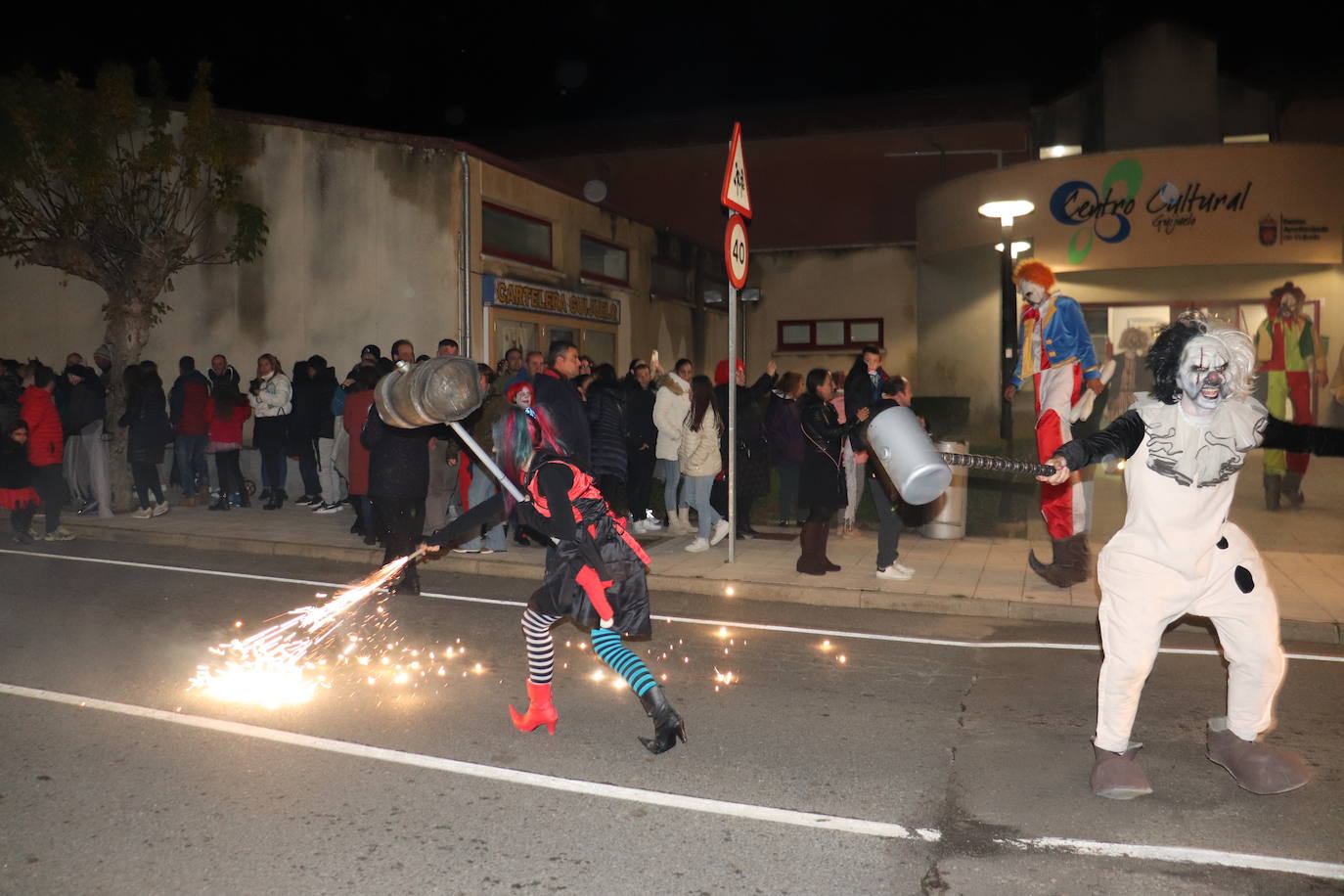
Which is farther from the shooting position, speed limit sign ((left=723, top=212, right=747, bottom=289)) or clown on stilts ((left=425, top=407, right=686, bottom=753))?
speed limit sign ((left=723, top=212, right=747, bottom=289))

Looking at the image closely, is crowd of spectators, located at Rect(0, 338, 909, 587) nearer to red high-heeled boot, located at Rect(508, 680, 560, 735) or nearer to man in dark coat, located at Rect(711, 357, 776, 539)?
man in dark coat, located at Rect(711, 357, 776, 539)

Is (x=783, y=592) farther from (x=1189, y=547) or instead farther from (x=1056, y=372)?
(x=1189, y=547)

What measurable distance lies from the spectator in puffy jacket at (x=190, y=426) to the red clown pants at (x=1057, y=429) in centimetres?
1029

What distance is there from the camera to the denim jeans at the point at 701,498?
10742 millimetres

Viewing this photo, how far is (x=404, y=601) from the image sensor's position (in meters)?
8.52

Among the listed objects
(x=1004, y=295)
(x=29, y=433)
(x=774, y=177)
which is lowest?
Result: (x=29, y=433)

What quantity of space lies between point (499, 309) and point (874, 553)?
862 centimetres

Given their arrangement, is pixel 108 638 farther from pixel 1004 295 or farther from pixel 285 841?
pixel 1004 295

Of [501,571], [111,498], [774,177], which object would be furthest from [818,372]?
[774,177]

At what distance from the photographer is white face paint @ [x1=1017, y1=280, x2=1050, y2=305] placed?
834cm

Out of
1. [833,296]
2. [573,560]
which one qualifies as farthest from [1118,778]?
[833,296]

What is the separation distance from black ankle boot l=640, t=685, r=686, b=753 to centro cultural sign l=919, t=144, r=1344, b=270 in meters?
15.4

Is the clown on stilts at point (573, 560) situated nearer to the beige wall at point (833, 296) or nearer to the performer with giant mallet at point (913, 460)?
the performer with giant mallet at point (913, 460)

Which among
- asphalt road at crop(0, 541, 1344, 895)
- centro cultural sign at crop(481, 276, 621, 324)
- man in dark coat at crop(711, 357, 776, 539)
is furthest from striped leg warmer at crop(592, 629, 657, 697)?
centro cultural sign at crop(481, 276, 621, 324)
